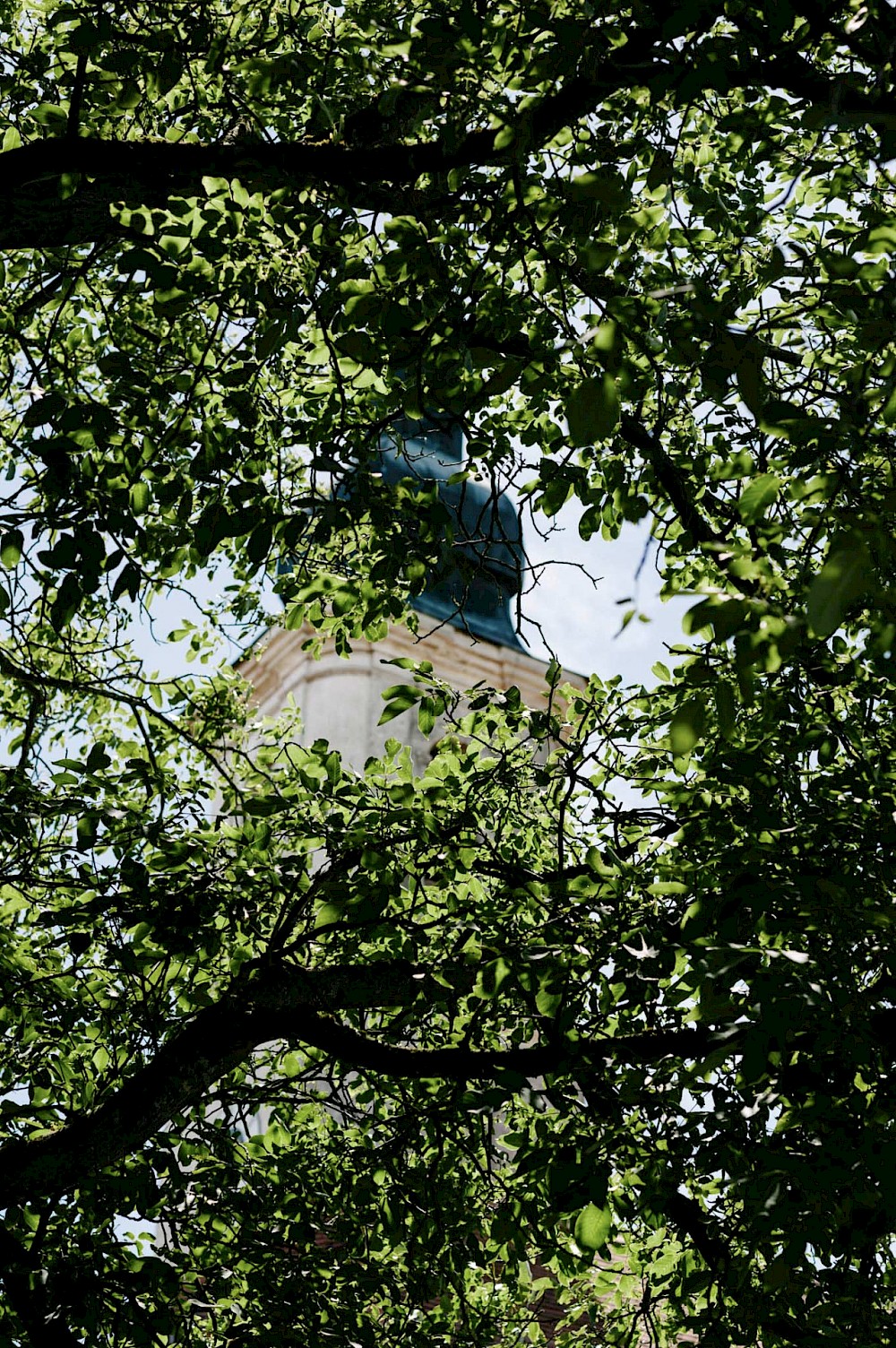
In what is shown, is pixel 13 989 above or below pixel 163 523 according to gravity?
below

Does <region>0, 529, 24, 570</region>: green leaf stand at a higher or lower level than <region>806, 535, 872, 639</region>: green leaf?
higher

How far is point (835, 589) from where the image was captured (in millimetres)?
1761

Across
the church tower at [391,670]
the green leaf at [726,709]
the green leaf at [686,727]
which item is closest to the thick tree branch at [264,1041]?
the green leaf at [726,709]

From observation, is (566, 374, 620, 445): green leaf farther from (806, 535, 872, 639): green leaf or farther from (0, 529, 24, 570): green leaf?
(0, 529, 24, 570): green leaf

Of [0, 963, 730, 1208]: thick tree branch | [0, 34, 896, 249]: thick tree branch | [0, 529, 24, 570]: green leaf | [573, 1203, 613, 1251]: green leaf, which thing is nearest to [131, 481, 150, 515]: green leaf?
[0, 529, 24, 570]: green leaf

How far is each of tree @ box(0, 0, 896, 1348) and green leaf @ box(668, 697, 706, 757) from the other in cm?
92

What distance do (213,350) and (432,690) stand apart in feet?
6.50

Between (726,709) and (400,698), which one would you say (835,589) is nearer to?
(726,709)

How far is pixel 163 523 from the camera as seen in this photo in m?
6.88

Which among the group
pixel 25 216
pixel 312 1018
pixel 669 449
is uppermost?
pixel 669 449

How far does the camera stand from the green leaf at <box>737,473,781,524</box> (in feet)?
7.13

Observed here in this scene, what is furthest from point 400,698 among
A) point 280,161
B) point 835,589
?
point 835,589

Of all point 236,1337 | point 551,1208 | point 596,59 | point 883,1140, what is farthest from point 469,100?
point 236,1337

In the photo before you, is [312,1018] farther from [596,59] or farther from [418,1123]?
[596,59]
